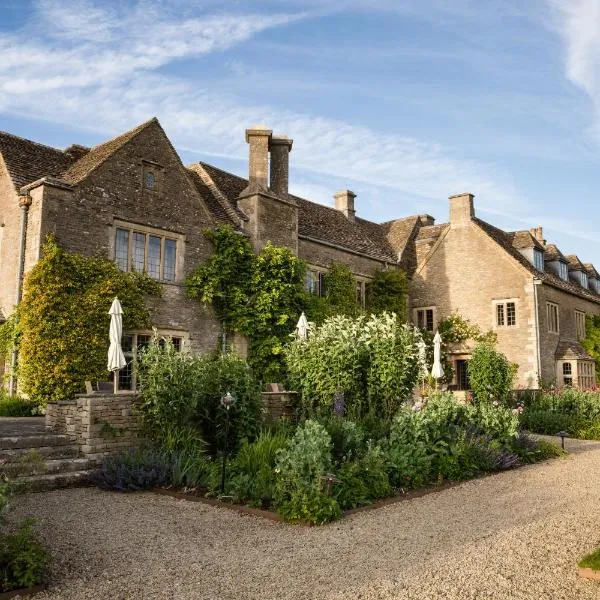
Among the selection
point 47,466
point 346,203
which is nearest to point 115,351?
point 47,466

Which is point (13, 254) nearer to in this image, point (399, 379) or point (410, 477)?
point (399, 379)

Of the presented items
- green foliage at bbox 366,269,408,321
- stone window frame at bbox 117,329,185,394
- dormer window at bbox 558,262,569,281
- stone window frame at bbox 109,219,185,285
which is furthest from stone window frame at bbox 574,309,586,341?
stone window frame at bbox 109,219,185,285

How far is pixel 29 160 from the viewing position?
17.2m

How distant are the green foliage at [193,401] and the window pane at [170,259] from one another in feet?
21.3

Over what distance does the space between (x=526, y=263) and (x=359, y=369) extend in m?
16.5

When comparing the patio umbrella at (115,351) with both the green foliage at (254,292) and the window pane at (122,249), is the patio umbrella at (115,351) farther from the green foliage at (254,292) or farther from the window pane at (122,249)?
the green foliage at (254,292)

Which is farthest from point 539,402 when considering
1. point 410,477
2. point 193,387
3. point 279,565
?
point 279,565

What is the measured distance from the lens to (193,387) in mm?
10938

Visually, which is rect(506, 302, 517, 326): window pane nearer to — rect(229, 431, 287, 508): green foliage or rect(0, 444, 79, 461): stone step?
rect(229, 431, 287, 508): green foliage

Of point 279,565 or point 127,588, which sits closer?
point 127,588

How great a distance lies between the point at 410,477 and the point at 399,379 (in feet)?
14.7

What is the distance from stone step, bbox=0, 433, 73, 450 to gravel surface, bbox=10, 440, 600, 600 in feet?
4.90

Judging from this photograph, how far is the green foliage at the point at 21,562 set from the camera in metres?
4.87

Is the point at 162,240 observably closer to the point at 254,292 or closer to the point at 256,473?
the point at 254,292
